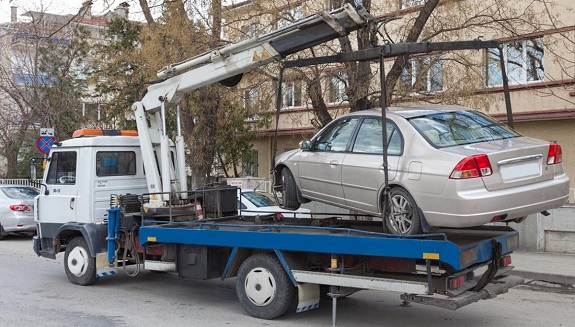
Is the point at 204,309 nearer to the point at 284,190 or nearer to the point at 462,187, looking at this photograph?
the point at 284,190

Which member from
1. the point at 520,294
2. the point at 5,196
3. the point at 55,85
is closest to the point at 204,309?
the point at 520,294

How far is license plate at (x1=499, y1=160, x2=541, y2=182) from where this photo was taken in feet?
21.4

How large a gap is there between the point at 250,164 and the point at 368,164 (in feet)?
55.9

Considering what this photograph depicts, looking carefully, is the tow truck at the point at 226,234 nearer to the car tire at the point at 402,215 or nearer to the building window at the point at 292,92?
the car tire at the point at 402,215

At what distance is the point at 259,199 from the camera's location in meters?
13.5

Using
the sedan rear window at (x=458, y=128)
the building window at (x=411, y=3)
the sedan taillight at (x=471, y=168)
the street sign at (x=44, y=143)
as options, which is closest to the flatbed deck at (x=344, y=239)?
the sedan taillight at (x=471, y=168)

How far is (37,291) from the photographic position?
969 cm

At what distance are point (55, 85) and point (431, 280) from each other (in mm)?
21732

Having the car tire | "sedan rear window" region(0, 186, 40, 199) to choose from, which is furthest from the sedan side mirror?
"sedan rear window" region(0, 186, 40, 199)

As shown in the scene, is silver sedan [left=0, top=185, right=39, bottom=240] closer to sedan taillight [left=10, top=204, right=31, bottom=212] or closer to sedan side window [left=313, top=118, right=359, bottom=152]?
sedan taillight [left=10, top=204, right=31, bottom=212]

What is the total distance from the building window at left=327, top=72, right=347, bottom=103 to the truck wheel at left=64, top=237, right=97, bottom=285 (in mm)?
6025

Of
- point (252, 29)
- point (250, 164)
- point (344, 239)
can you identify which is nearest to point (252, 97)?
point (252, 29)

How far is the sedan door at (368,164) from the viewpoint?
23.3 feet

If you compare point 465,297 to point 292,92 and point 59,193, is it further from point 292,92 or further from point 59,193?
point 292,92
